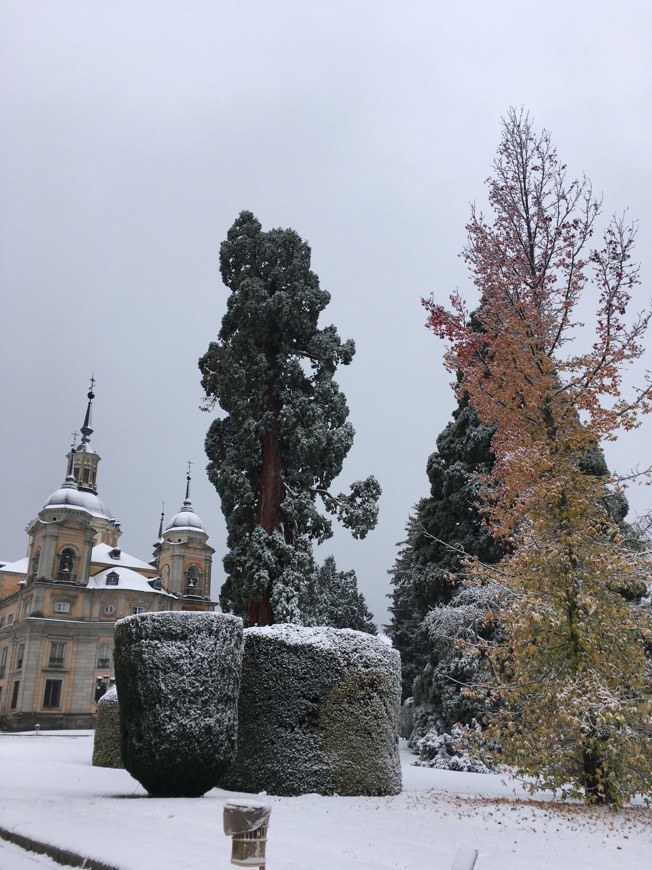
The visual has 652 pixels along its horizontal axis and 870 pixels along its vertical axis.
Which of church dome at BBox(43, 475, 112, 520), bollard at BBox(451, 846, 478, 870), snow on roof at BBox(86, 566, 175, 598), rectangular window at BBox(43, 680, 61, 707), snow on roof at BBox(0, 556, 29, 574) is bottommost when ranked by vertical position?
bollard at BBox(451, 846, 478, 870)

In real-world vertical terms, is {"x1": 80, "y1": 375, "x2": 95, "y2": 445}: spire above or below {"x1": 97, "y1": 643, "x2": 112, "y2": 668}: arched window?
above

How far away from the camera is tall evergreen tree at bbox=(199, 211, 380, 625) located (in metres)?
16.2

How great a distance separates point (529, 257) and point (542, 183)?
51.4 inches

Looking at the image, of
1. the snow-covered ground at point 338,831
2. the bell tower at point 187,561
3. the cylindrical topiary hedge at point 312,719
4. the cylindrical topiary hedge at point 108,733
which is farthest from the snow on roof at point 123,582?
the cylindrical topiary hedge at point 312,719

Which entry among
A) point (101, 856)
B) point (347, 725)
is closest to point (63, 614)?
point (347, 725)

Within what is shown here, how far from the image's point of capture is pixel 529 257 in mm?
10492

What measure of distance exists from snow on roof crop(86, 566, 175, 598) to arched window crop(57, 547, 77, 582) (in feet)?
5.60

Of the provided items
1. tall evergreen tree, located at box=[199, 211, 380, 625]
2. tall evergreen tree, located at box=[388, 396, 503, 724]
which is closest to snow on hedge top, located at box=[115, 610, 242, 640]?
tall evergreen tree, located at box=[199, 211, 380, 625]

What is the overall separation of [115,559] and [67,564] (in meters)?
8.23

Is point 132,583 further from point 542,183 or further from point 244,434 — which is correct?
point 542,183

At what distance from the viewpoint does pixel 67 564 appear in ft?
173

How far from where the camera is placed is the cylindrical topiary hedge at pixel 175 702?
7.46m

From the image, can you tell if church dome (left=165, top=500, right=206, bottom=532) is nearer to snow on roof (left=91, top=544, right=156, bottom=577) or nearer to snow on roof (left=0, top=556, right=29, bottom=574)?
snow on roof (left=91, top=544, right=156, bottom=577)

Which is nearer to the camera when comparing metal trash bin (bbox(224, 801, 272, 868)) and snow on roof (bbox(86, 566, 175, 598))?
metal trash bin (bbox(224, 801, 272, 868))
